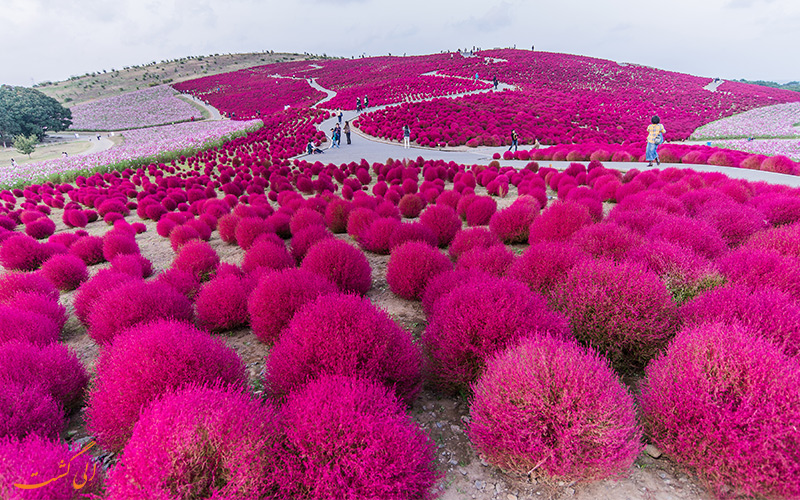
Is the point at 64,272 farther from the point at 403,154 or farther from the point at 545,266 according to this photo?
the point at 403,154

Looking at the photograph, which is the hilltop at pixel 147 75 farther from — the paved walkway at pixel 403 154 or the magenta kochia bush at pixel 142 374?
the magenta kochia bush at pixel 142 374

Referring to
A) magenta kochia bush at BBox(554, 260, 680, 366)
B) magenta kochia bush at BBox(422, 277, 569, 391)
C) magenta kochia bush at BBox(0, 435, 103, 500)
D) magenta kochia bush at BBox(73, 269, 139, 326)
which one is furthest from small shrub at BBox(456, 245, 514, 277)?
magenta kochia bush at BBox(73, 269, 139, 326)

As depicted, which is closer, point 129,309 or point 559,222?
point 129,309

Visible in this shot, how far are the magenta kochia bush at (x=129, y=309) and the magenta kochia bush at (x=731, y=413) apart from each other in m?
4.26

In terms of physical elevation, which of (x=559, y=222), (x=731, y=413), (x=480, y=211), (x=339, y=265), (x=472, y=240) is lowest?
(x=731, y=413)

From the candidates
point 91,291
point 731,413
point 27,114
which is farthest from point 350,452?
point 27,114

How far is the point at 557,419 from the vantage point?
6.89 ft

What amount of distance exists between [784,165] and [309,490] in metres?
15.6

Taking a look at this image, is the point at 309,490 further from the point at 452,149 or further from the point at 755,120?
the point at 755,120

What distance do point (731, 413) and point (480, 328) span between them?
1.53 meters

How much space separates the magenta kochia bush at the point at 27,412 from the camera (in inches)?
95.7

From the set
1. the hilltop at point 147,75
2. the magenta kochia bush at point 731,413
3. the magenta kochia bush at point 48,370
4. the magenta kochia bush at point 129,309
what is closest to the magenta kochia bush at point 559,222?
the magenta kochia bush at point 731,413

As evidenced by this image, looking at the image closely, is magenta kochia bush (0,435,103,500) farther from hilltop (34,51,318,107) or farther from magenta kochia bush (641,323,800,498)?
hilltop (34,51,318,107)

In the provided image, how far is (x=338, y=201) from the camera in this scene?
27.2ft
